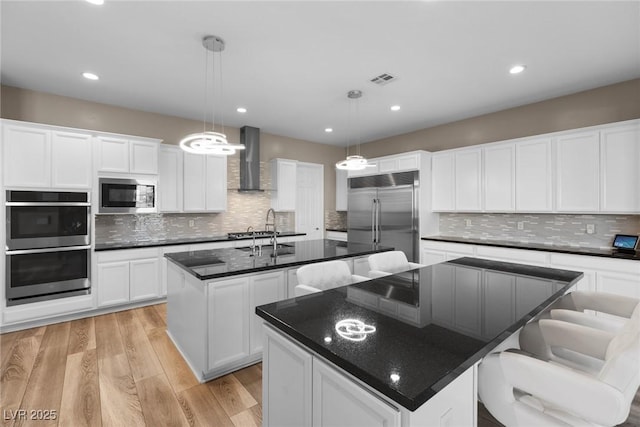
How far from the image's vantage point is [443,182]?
4.82 metres

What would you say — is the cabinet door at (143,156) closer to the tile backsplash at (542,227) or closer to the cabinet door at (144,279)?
the cabinet door at (144,279)

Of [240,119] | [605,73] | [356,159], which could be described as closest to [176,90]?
[240,119]

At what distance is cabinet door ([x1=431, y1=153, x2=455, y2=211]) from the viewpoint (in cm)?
470

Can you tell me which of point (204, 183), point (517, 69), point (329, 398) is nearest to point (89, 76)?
point (204, 183)

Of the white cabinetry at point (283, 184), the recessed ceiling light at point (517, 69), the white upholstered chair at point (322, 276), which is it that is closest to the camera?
the white upholstered chair at point (322, 276)

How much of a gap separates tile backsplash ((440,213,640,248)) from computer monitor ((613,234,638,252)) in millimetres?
165

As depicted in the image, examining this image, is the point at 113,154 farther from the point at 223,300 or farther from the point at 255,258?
the point at 223,300

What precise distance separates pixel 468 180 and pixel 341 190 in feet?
9.24

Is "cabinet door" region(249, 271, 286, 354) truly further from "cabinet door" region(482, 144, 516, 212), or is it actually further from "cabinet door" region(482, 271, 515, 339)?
"cabinet door" region(482, 144, 516, 212)

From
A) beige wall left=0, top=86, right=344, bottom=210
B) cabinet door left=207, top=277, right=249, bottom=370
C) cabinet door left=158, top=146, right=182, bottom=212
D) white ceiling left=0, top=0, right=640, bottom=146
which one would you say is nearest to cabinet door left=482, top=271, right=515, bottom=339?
cabinet door left=207, top=277, right=249, bottom=370

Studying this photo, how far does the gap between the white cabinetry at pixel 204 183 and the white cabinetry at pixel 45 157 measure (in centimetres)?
126

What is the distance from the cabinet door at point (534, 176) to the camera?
147 inches

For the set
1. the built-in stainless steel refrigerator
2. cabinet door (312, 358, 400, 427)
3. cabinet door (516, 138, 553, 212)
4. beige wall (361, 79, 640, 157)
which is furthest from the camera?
the built-in stainless steel refrigerator

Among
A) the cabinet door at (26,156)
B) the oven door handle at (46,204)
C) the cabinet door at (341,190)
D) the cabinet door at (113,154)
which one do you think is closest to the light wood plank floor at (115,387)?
the oven door handle at (46,204)
